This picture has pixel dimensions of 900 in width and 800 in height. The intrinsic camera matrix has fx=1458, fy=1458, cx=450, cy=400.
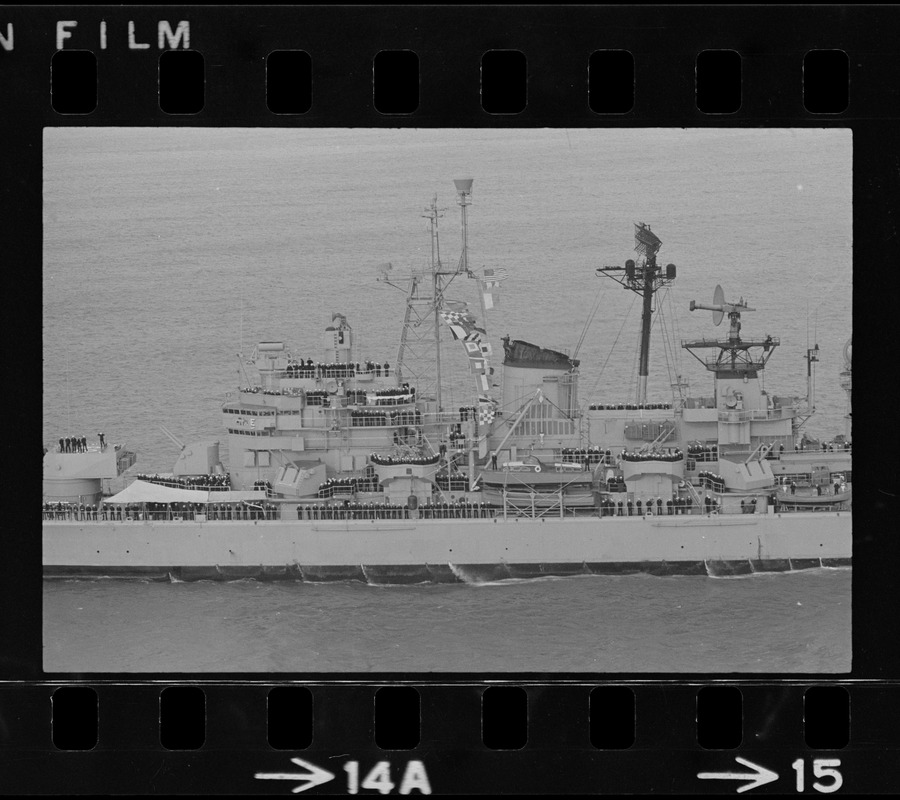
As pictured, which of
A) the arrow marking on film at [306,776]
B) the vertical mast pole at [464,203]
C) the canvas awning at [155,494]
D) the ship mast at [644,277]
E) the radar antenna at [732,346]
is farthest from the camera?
the radar antenna at [732,346]

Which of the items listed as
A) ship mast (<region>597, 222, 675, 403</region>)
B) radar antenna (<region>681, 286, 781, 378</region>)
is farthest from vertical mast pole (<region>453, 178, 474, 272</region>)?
radar antenna (<region>681, 286, 781, 378</region>)

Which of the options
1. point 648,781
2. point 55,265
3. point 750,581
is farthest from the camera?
point 750,581

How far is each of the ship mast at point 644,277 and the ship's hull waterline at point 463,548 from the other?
4.91ft

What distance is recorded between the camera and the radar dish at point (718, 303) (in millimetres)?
13398

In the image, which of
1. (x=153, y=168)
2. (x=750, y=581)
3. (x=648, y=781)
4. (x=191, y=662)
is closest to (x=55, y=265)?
(x=153, y=168)

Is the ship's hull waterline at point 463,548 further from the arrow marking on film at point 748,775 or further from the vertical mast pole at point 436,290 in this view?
the arrow marking on film at point 748,775

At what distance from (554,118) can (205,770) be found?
4.71m

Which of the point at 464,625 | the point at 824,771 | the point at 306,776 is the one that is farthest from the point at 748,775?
the point at 464,625

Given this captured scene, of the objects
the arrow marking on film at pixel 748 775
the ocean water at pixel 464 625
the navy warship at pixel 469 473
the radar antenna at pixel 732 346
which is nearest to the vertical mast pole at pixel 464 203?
the navy warship at pixel 469 473

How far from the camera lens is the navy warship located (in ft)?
42.9

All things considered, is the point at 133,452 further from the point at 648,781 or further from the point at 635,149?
the point at 648,781

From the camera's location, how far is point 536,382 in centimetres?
1400

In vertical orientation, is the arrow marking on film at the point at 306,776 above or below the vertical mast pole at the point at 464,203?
below

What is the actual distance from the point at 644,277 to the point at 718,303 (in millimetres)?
730
